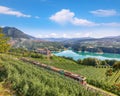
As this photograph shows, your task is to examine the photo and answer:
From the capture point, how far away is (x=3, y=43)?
146ft

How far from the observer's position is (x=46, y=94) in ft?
90.4

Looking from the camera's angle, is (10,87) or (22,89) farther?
(10,87)

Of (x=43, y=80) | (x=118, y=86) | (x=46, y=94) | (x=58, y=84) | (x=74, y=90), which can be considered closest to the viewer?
(x=46, y=94)

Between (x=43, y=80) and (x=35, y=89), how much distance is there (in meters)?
7.24

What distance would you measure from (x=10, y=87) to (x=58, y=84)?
24.9ft

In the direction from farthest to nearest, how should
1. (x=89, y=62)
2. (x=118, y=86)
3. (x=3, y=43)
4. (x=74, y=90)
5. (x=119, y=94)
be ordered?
(x=89, y=62) < (x=3, y=43) < (x=118, y=86) < (x=119, y=94) < (x=74, y=90)

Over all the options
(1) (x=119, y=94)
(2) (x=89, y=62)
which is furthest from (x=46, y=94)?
(2) (x=89, y=62)

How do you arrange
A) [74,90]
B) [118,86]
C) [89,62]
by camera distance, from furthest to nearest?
[89,62]
[118,86]
[74,90]

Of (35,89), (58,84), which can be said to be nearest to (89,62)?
(58,84)

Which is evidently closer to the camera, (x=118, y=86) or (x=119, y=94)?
(x=119, y=94)

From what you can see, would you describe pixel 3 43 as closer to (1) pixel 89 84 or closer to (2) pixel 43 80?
(2) pixel 43 80

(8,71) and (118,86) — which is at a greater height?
(8,71)

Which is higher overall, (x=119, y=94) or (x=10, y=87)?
(x=10, y=87)

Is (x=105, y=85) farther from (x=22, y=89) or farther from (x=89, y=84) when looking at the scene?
(x=22, y=89)
